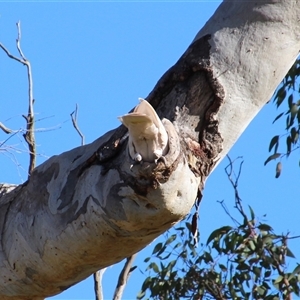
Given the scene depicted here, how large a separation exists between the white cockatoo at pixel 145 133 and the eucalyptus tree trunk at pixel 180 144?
115 millimetres

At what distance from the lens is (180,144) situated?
1.78m

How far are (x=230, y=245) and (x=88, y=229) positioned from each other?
2182 mm

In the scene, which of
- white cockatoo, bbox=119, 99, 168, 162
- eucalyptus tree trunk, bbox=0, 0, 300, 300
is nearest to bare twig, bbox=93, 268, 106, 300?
eucalyptus tree trunk, bbox=0, 0, 300, 300

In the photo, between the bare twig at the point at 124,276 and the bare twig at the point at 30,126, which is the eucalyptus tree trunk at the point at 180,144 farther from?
the bare twig at the point at 124,276

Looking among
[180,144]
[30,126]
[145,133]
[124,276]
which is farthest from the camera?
[124,276]

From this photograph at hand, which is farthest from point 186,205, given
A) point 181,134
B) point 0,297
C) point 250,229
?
point 250,229

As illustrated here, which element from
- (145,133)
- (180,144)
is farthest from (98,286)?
(145,133)

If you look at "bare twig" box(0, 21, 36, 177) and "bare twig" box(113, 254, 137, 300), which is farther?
"bare twig" box(113, 254, 137, 300)

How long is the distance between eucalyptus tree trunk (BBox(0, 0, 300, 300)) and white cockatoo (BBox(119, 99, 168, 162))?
0.38 ft

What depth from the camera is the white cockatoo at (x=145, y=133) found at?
1543 mm

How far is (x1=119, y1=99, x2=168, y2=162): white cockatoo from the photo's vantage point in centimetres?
154

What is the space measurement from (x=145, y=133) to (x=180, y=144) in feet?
0.65

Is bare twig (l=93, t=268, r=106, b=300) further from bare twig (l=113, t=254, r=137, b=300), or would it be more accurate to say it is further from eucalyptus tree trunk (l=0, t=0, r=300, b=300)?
eucalyptus tree trunk (l=0, t=0, r=300, b=300)

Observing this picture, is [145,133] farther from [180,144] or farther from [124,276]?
[124,276]
